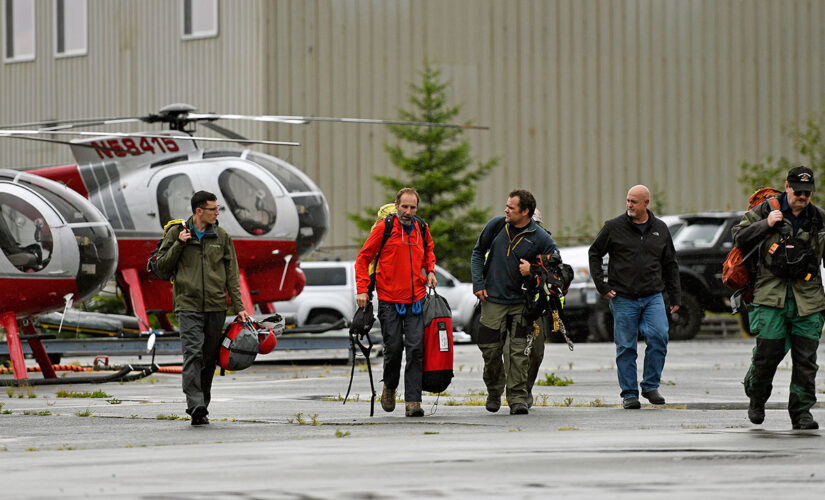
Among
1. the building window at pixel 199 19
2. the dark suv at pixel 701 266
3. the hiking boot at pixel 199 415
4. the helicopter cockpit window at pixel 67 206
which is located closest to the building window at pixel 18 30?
the building window at pixel 199 19

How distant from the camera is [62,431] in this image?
1077 cm

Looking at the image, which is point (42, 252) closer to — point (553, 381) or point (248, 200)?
point (248, 200)

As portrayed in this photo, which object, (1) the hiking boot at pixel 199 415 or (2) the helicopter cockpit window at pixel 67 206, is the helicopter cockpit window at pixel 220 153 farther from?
(1) the hiking boot at pixel 199 415

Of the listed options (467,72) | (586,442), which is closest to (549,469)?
(586,442)

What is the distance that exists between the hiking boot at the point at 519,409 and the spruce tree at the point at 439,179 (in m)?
22.8

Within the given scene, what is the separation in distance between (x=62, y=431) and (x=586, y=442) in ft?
13.0

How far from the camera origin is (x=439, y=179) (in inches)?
1379

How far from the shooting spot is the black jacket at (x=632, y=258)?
12742 millimetres

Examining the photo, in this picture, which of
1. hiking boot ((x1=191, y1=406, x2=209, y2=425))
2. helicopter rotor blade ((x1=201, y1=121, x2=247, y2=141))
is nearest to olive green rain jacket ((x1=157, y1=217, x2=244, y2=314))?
hiking boot ((x1=191, y1=406, x2=209, y2=425))

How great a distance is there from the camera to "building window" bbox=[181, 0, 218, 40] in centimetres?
3644

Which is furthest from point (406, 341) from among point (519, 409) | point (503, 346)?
point (519, 409)

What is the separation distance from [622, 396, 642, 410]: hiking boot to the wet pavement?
13 centimetres

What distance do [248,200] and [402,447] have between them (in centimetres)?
1222

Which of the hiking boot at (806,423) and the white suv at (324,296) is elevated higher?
the hiking boot at (806,423)
